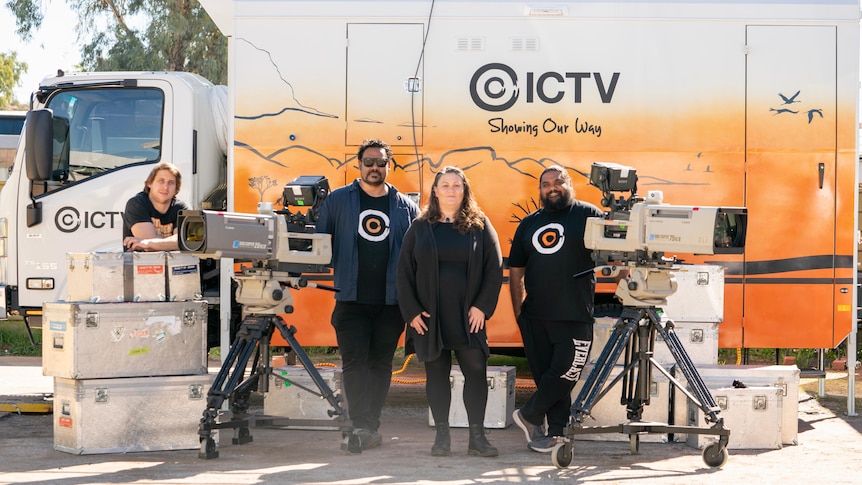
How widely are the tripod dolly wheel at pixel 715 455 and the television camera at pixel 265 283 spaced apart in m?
2.06

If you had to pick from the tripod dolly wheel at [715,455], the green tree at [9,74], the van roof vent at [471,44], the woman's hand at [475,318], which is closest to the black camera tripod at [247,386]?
the woman's hand at [475,318]

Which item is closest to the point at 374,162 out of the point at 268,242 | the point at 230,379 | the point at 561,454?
the point at 268,242

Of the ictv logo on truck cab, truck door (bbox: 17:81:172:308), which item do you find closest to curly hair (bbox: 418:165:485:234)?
truck door (bbox: 17:81:172:308)

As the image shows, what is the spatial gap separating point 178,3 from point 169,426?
1294 centimetres

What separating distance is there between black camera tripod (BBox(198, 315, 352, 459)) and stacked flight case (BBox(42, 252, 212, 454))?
0.37 meters

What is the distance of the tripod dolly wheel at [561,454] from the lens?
230 inches

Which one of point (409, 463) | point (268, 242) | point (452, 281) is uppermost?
point (268, 242)

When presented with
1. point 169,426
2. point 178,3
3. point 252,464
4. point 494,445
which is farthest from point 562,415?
point 178,3

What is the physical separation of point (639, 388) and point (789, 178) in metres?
2.22

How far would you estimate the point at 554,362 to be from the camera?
6.19m

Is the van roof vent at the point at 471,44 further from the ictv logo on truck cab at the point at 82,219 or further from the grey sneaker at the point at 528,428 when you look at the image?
the ictv logo on truck cab at the point at 82,219

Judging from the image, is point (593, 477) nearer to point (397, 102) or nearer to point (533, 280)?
point (533, 280)

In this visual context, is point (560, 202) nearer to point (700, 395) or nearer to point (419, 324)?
point (419, 324)

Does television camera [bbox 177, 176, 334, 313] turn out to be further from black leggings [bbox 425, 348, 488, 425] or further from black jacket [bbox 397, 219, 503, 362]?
black leggings [bbox 425, 348, 488, 425]
